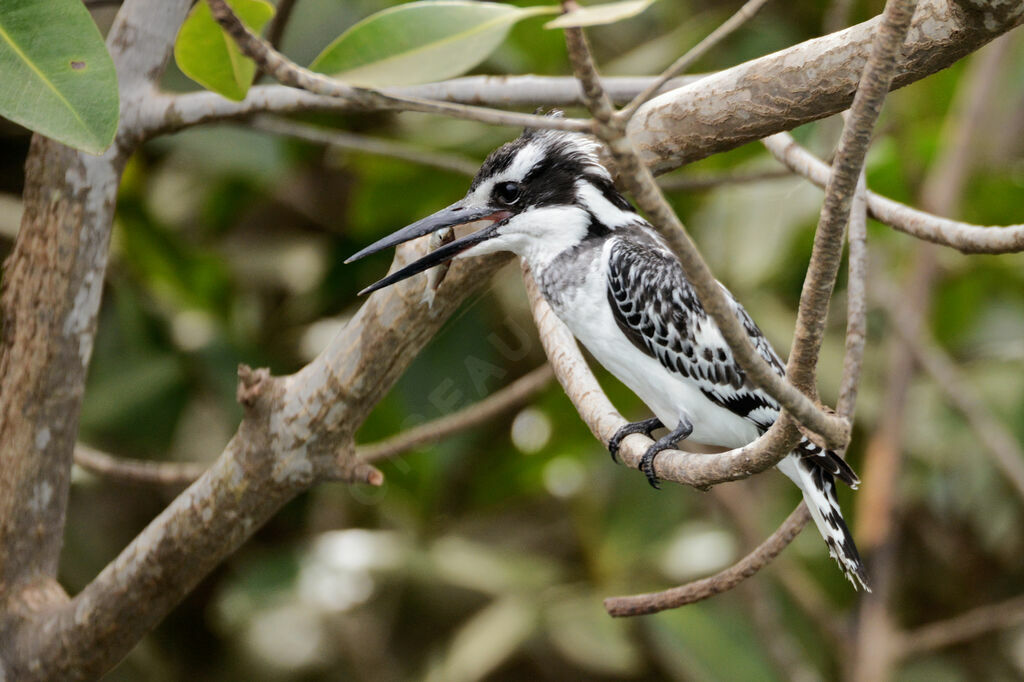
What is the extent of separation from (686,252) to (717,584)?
0.63 meters

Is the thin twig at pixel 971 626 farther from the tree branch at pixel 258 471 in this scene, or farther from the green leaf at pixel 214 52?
the green leaf at pixel 214 52

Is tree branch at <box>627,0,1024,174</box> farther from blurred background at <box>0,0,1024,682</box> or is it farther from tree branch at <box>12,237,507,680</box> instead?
blurred background at <box>0,0,1024,682</box>

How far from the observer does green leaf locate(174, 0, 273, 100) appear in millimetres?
966

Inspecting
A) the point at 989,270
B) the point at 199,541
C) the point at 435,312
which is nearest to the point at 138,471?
the point at 199,541

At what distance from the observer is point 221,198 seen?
265 centimetres

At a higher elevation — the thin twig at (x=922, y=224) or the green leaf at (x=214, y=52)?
the green leaf at (x=214, y=52)

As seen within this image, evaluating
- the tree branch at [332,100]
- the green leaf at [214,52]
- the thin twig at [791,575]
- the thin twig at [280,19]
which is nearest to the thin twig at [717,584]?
the tree branch at [332,100]

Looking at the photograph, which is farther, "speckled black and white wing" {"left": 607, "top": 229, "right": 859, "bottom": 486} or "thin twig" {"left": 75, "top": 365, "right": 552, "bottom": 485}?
"thin twig" {"left": 75, "top": 365, "right": 552, "bottom": 485}

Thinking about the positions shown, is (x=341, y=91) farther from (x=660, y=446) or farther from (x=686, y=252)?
(x=660, y=446)

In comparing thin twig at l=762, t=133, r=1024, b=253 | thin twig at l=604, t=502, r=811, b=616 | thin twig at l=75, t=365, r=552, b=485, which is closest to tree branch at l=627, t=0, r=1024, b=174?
thin twig at l=762, t=133, r=1024, b=253

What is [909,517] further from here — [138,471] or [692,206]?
[138,471]

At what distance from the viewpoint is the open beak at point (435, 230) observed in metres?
1.17

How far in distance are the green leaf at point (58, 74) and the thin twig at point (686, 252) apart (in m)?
0.53

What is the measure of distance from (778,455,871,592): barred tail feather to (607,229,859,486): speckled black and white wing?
0.10 feet
